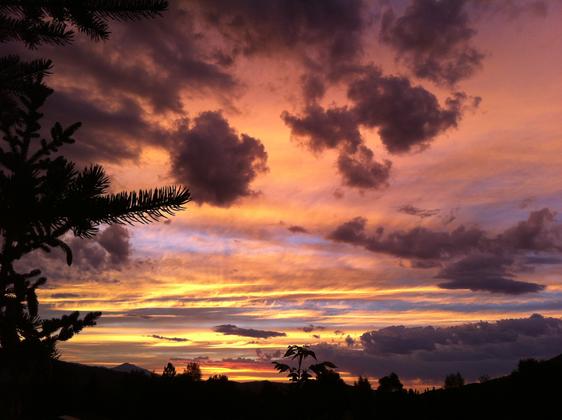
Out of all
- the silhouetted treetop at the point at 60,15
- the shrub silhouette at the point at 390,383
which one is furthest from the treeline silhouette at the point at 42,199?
the shrub silhouette at the point at 390,383

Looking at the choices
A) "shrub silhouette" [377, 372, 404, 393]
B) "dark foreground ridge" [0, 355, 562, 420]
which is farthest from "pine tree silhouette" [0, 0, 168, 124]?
"shrub silhouette" [377, 372, 404, 393]

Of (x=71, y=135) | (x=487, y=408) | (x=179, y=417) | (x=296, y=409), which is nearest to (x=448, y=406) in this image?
(x=487, y=408)

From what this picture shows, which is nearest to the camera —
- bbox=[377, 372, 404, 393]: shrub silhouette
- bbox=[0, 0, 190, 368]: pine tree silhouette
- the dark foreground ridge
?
bbox=[0, 0, 190, 368]: pine tree silhouette

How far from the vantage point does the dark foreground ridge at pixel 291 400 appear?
63.6 ft

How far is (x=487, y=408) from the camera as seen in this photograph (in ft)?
68.5

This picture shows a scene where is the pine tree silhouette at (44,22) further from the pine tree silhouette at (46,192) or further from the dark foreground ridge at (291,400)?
the dark foreground ridge at (291,400)

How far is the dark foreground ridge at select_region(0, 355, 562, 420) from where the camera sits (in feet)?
63.6

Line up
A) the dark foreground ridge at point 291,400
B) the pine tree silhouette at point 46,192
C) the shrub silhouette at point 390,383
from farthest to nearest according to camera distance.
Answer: the shrub silhouette at point 390,383, the dark foreground ridge at point 291,400, the pine tree silhouette at point 46,192

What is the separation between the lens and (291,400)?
19.6 m

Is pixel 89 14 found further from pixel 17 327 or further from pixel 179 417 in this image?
pixel 179 417

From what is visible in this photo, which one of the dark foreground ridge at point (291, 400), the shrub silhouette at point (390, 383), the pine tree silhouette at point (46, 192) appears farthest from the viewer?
the shrub silhouette at point (390, 383)

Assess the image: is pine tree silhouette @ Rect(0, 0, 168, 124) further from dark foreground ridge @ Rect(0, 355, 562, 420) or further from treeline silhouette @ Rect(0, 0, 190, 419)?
dark foreground ridge @ Rect(0, 355, 562, 420)

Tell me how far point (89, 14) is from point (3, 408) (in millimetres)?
8323

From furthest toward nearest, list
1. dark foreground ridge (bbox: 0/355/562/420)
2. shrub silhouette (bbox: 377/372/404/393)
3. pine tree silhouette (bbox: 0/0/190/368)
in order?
shrub silhouette (bbox: 377/372/404/393) < dark foreground ridge (bbox: 0/355/562/420) < pine tree silhouette (bbox: 0/0/190/368)
